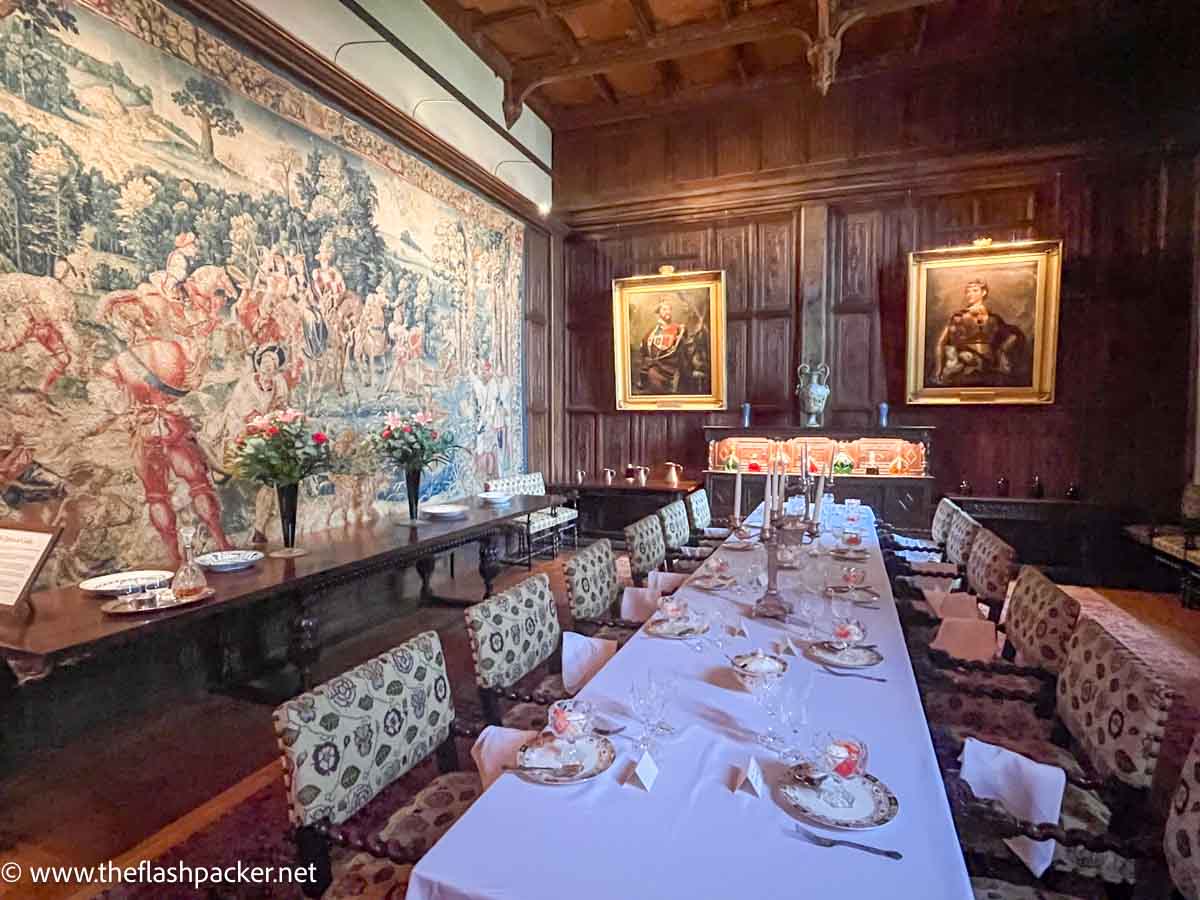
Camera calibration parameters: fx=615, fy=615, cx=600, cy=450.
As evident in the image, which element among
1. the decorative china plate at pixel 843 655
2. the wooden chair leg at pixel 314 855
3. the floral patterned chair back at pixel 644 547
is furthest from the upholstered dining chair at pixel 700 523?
the wooden chair leg at pixel 314 855

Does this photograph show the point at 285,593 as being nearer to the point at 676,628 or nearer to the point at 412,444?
the point at 412,444

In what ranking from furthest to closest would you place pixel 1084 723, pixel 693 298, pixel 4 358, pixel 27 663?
pixel 693 298 → pixel 4 358 → pixel 27 663 → pixel 1084 723

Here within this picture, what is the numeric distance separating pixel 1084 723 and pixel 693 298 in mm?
6291

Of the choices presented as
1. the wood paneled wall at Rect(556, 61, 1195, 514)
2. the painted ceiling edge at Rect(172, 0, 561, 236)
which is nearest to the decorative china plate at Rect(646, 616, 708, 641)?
the painted ceiling edge at Rect(172, 0, 561, 236)

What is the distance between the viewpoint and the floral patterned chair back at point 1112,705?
164 cm

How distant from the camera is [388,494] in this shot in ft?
16.7

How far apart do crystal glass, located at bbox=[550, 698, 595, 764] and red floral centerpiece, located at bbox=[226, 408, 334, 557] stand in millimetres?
2362

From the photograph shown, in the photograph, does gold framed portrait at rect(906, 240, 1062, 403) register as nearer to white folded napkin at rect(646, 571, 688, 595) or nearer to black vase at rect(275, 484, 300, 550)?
white folded napkin at rect(646, 571, 688, 595)

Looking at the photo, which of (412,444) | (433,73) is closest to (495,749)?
(412,444)

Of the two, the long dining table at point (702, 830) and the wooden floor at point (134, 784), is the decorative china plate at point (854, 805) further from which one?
the wooden floor at point (134, 784)

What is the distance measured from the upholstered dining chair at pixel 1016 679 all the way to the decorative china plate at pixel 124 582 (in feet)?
11.0

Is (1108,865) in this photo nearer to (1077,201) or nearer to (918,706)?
(918,706)

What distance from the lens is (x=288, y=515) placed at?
3541 mm

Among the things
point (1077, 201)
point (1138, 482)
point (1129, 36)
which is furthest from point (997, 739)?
point (1129, 36)
